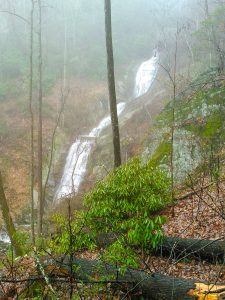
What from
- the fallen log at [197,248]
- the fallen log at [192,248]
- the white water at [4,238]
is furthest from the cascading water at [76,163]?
the fallen log at [197,248]

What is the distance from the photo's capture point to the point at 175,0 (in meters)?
54.1

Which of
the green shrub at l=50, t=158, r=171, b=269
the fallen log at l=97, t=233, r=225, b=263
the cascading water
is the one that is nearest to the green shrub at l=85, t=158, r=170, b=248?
the green shrub at l=50, t=158, r=171, b=269

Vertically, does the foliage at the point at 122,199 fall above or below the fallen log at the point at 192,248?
above

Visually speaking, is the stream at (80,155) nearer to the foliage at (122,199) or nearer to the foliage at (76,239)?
the foliage at (122,199)

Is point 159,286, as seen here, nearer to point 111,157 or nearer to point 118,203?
point 118,203

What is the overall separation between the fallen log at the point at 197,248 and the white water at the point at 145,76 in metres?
28.2

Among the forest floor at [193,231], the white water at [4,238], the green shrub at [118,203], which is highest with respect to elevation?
the green shrub at [118,203]

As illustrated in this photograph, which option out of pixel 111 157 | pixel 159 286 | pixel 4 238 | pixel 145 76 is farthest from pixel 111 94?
pixel 145 76

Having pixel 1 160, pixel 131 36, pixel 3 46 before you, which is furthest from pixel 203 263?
pixel 131 36

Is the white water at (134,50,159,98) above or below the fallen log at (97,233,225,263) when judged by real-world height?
above

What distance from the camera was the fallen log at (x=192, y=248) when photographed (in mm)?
6250

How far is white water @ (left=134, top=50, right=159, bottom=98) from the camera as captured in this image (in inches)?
1391

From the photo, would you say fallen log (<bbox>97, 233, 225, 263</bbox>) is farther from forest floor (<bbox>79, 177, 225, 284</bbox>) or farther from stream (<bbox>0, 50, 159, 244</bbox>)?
stream (<bbox>0, 50, 159, 244</bbox>)

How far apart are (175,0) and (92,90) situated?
3014 centimetres
